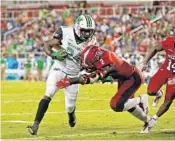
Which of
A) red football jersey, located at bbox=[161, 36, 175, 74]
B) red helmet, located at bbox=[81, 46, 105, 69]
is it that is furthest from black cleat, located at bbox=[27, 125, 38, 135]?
red football jersey, located at bbox=[161, 36, 175, 74]

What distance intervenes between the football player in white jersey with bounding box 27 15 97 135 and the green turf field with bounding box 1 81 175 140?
453 millimetres

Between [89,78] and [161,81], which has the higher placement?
[89,78]

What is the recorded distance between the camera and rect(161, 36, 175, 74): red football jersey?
10.4 metres

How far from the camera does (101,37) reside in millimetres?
28297

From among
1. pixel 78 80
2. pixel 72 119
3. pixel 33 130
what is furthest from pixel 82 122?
pixel 78 80

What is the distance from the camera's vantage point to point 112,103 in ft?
32.1

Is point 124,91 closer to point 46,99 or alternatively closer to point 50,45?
point 46,99

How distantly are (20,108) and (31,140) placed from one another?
5811 mm

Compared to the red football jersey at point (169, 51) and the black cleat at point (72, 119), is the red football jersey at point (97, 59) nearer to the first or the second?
the red football jersey at point (169, 51)

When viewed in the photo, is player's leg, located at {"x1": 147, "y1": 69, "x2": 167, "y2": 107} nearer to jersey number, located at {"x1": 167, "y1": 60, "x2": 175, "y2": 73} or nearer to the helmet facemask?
jersey number, located at {"x1": 167, "y1": 60, "x2": 175, "y2": 73}

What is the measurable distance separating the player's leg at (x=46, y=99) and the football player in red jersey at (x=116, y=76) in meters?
0.83

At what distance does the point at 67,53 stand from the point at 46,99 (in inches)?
32.7

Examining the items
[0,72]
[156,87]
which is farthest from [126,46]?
[156,87]

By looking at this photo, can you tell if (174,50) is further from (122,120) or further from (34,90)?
(34,90)
